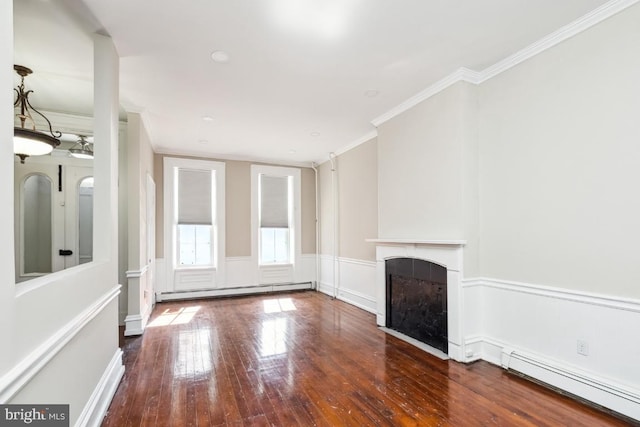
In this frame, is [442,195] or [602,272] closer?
[602,272]

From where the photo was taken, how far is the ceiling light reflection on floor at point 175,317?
179 inches

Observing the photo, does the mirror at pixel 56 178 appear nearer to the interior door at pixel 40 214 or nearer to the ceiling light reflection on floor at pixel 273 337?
the interior door at pixel 40 214

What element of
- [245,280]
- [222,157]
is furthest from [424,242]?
[222,157]

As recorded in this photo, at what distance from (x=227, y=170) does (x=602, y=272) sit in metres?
Answer: 6.00

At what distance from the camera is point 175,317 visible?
4.88 meters

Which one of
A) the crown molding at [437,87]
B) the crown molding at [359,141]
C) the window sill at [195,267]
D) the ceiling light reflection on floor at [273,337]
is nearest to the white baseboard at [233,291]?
the window sill at [195,267]

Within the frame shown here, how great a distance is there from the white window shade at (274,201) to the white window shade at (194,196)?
43.9 inches

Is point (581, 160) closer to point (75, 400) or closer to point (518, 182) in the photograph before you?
point (518, 182)

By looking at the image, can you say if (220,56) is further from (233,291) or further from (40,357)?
(233,291)

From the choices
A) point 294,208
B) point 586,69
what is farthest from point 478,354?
point 294,208

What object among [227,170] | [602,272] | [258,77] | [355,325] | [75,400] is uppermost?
[258,77]

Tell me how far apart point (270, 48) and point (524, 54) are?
2.31m

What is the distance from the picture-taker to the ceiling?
7.58 feet

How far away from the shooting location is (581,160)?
2.51m
